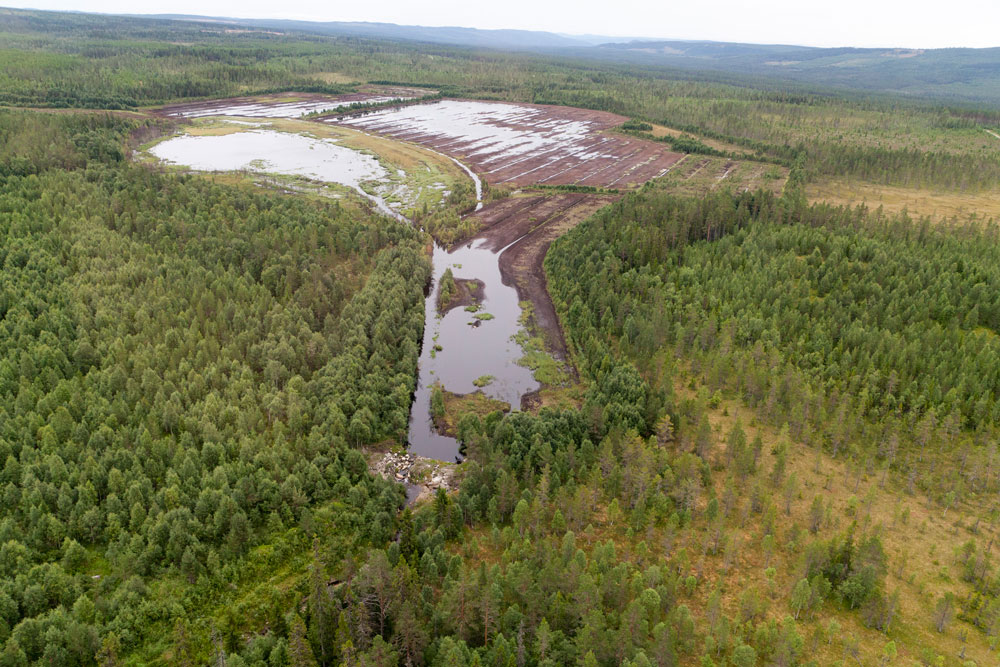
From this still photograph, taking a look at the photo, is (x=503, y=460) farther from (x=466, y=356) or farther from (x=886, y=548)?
(x=886, y=548)

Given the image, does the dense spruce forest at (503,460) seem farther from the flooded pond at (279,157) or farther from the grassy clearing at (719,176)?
the flooded pond at (279,157)

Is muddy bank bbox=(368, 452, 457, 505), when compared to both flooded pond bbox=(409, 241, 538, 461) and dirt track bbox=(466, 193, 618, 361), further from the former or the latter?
dirt track bbox=(466, 193, 618, 361)

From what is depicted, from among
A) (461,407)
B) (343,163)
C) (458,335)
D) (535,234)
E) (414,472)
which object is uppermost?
(343,163)

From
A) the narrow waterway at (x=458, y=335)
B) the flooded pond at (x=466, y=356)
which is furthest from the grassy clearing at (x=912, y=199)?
the flooded pond at (x=466, y=356)

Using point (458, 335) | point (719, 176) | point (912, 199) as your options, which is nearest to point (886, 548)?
point (458, 335)

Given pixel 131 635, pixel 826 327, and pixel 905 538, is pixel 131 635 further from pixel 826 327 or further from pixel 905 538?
pixel 826 327

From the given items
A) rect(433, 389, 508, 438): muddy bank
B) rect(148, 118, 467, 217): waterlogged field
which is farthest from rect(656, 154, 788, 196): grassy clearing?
rect(433, 389, 508, 438): muddy bank
